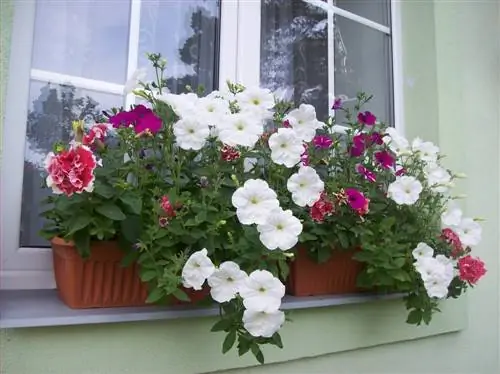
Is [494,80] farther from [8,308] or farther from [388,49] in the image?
[8,308]

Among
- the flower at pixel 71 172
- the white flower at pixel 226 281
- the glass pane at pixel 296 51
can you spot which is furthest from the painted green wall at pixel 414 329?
the glass pane at pixel 296 51

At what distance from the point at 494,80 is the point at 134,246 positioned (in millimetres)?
1815

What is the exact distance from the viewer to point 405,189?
1281 mm

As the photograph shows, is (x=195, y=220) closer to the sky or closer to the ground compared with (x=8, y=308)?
closer to the sky

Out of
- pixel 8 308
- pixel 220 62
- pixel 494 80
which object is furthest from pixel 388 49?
pixel 8 308

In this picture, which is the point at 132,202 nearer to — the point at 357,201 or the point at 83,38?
the point at 357,201

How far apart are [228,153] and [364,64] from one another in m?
1.14

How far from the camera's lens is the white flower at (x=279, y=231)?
0.94 m

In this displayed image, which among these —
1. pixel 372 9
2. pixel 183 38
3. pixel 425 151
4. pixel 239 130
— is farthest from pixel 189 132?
pixel 372 9

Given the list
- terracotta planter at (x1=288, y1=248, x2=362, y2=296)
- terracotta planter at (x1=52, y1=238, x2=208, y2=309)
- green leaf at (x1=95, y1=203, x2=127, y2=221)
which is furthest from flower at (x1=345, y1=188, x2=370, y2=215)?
green leaf at (x1=95, y1=203, x2=127, y2=221)

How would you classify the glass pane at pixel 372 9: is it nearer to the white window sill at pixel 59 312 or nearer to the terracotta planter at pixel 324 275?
the terracotta planter at pixel 324 275

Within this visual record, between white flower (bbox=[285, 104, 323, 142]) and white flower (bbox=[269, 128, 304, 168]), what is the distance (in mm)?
113

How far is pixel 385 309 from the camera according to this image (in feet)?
4.69

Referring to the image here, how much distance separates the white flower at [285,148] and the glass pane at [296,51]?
63 centimetres
